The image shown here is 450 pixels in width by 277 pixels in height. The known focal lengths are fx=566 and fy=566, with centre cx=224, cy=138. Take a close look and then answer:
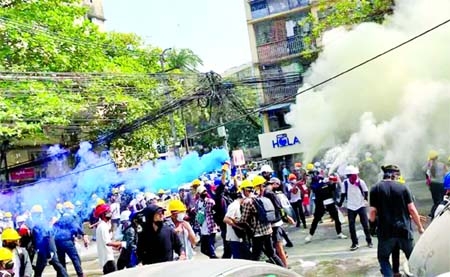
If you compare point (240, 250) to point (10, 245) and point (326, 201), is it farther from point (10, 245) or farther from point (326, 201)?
point (326, 201)

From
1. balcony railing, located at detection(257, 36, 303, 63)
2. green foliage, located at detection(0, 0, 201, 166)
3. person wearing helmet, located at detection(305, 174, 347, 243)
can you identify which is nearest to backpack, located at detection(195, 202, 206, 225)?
person wearing helmet, located at detection(305, 174, 347, 243)

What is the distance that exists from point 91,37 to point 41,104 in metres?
4.47

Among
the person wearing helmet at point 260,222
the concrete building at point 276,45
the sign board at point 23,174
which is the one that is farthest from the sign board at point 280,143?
the person wearing helmet at point 260,222

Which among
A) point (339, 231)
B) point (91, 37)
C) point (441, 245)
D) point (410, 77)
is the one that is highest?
point (91, 37)

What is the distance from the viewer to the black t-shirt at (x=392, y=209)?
5949 millimetres

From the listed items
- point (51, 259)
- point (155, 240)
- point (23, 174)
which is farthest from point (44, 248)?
point (23, 174)

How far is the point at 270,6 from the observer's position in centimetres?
2839

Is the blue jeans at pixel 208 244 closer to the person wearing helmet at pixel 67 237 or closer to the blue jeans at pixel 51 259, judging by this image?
the person wearing helmet at pixel 67 237

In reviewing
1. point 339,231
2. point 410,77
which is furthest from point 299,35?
point 339,231

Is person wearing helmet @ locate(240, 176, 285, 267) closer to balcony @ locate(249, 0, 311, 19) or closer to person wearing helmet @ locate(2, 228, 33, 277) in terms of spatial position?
person wearing helmet @ locate(2, 228, 33, 277)

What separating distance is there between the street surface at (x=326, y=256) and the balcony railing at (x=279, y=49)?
50.5 feet

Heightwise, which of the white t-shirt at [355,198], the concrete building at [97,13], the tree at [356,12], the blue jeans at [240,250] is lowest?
the blue jeans at [240,250]

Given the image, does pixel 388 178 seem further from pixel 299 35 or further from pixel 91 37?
pixel 299 35

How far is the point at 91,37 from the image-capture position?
2020 centimetres
